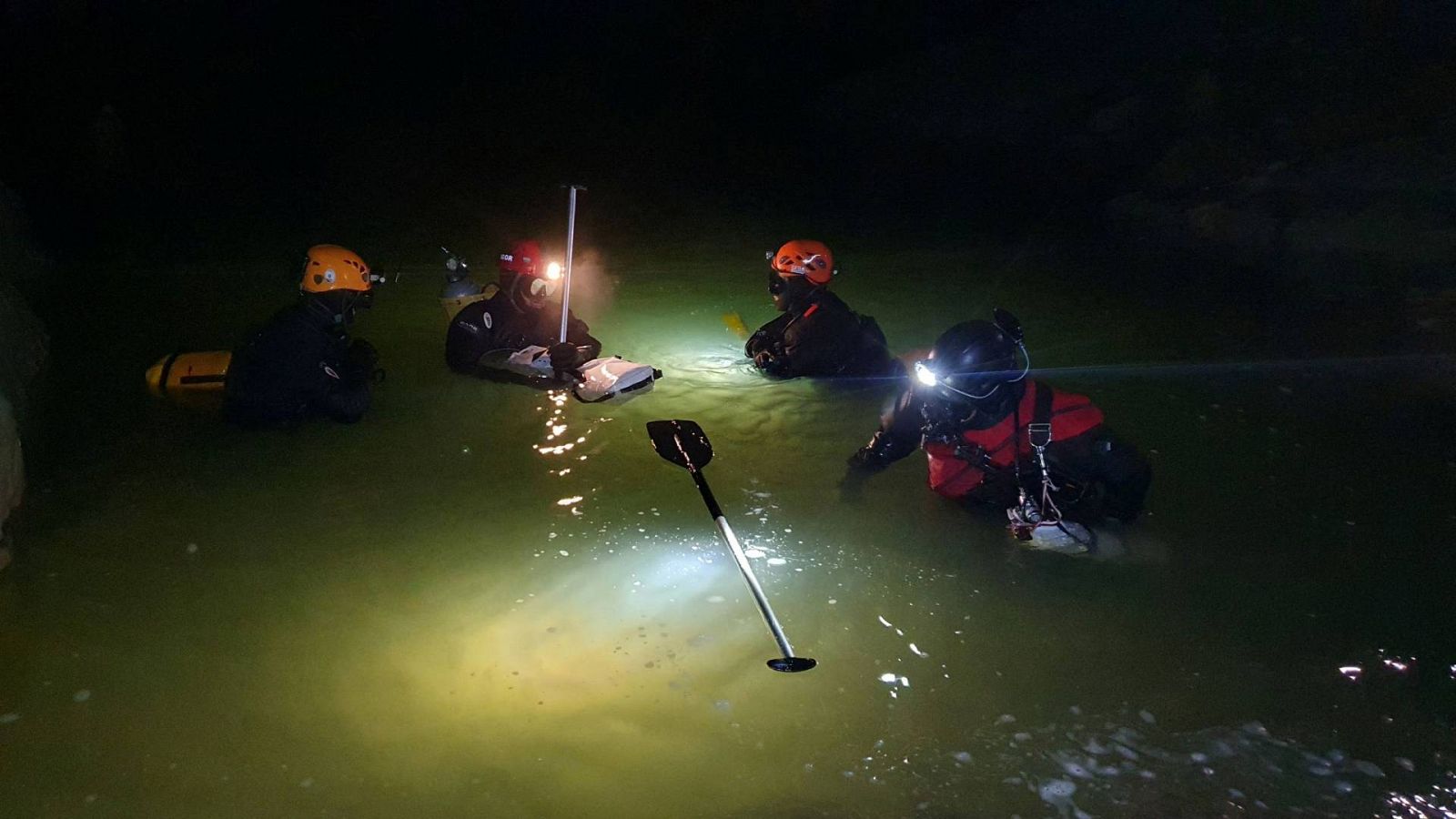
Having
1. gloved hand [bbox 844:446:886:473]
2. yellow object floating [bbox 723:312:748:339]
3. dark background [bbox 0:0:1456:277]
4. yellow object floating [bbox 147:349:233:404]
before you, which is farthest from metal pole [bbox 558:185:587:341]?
dark background [bbox 0:0:1456:277]

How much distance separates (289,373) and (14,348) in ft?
9.14

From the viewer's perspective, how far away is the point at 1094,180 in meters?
18.0

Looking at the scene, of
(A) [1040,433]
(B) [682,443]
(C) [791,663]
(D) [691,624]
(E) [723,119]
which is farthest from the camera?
(E) [723,119]

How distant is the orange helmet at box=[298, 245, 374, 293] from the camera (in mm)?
6613

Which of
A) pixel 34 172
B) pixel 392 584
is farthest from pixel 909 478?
pixel 34 172

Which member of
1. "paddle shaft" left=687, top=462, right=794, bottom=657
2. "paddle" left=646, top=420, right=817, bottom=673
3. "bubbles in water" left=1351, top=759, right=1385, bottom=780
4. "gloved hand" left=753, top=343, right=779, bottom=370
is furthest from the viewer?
"gloved hand" left=753, top=343, right=779, bottom=370

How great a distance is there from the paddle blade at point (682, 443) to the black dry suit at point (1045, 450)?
140 cm

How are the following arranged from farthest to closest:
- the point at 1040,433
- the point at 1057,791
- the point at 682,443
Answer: the point at 682,443
the point at 1040,433
the point at 1057,791

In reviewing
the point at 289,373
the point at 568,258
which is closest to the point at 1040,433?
the point at 568,258

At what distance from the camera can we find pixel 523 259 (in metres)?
7.55

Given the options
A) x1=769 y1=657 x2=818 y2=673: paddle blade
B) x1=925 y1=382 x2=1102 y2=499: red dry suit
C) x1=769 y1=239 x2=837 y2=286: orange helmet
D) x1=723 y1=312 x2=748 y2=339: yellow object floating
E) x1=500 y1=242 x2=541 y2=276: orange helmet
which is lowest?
x1=769 y1=657 x2=818 y2=673: paddle blade

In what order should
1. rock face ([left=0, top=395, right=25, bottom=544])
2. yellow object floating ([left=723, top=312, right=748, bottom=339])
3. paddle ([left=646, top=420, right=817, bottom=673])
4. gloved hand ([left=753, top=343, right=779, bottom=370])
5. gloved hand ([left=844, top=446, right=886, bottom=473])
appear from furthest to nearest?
yellow object floating ([left=723, top=312, right=748, bottom=339]), gloved hand ([left=753, top=343, right=779, bottom=370]), gloved hand ([left=844, top=446, right=886, bottom=473]), rock face ([left=0, top=395, right=25, bottom=544]), paddle ([left=646, top=420, right=817, bottom=673])

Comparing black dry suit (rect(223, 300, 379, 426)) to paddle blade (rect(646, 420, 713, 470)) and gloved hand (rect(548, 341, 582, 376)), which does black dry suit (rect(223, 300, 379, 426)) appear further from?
paddle blade (rect(646, 420, 713, 470))

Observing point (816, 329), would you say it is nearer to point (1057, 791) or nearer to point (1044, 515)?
point (1044, 515)
